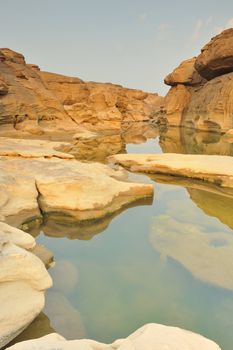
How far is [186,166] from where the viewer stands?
827cm

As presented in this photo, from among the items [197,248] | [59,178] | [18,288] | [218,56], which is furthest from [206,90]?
[18,288]

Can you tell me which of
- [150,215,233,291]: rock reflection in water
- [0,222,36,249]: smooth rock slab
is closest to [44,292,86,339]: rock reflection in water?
[0,222,36,249]: smooth rock slab

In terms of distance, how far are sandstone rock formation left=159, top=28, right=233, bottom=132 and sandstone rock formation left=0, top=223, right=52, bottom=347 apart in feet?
68.5

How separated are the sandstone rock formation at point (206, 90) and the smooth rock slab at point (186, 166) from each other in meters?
14.0

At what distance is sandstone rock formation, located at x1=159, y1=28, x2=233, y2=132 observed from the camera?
2214 centimetres

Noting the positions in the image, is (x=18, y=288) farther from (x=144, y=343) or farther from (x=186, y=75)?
(x=186, y=75)

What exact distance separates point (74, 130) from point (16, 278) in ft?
64.3

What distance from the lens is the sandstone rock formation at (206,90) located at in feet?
72.6

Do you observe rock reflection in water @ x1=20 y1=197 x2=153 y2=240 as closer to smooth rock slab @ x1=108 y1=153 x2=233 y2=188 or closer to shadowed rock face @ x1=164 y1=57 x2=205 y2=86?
smooth rock slab @ x1=108 y1=153 x2=233 y2=188

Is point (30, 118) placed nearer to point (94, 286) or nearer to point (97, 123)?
point (97, 123)

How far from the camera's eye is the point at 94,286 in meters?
3.58

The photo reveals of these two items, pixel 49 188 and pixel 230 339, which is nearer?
pixel 230 339

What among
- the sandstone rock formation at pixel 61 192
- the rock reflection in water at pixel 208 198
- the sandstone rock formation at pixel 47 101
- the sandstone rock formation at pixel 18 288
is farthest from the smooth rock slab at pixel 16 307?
the sandstone rock formation at pixel 47 101

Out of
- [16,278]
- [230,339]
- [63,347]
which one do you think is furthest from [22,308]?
[230,339]
